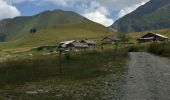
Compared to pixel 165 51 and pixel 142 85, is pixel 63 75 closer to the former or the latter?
pixel 142 85

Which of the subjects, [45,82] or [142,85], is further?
[45,82]

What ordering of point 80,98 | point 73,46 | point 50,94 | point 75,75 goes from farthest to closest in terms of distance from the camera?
point 73,46 < point 75,75 < point 50,94 < point 80,98

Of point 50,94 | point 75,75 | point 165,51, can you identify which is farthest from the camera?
point 165,51

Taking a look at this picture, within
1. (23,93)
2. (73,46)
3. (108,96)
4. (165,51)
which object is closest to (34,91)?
(23,93)

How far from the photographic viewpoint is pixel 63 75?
1631 inches

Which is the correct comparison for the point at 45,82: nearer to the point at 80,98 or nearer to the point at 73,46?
the point at 80,98

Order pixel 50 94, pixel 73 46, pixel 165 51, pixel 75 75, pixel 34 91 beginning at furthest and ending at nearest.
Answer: pixel 73 46 < pixel 165 51 < pixel 75 75 < pixel 34 91 < pixel 50 94

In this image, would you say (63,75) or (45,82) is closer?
(45,82)

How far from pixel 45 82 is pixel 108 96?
10.6 metres

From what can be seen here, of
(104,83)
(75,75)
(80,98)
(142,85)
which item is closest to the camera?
(80,98)

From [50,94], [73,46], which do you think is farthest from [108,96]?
[73,46]

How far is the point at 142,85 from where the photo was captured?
31.9m

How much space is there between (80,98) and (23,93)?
4.78m

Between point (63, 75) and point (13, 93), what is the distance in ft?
46.2
